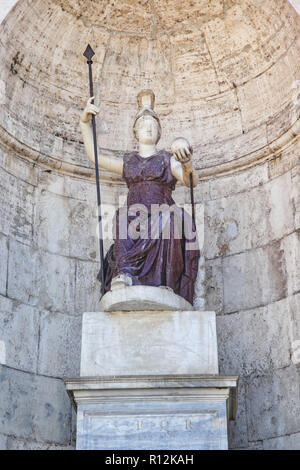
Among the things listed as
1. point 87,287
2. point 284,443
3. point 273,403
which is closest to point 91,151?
point 87,287

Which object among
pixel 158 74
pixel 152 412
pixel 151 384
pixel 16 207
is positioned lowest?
pixel 152 412

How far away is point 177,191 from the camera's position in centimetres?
965

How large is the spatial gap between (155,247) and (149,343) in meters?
0.83

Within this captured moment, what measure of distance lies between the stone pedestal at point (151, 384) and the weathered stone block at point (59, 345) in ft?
4.17

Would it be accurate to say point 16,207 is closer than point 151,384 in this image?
No

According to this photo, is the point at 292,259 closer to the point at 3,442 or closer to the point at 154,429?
the point at 154,429

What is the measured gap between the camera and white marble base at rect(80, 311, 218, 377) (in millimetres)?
7254

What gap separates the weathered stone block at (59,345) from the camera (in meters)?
8.59

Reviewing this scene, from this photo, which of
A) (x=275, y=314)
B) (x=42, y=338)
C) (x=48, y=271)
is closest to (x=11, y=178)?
(x=48, y=271)

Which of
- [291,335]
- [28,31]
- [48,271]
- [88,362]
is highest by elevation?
[28,31]

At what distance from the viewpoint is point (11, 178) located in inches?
354

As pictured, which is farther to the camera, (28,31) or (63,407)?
(28,31)

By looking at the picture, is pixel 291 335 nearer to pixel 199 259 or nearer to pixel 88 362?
pixel 199 259
